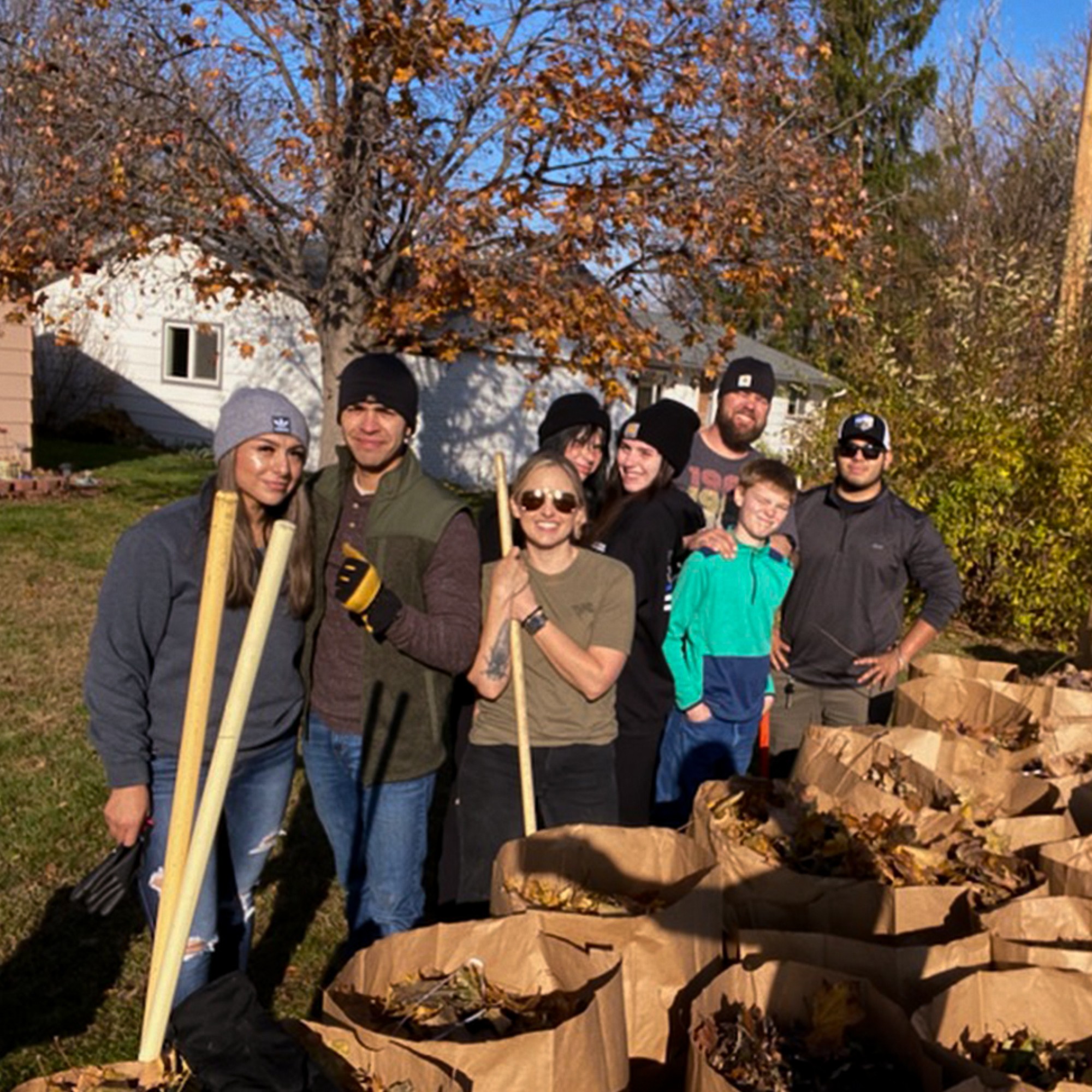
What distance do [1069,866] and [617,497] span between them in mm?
1775

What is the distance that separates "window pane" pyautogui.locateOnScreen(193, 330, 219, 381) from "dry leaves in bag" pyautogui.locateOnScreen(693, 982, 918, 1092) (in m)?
20.2

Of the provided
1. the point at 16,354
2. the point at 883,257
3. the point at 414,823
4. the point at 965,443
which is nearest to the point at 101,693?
the point at 414,823

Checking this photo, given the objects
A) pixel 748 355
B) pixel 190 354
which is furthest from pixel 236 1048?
pixel 190 354

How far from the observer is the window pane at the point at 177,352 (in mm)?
21062

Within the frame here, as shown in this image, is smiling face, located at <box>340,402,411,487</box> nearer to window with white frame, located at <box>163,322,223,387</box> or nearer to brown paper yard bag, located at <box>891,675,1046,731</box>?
brown paper yard bag, located at <box>891,675,1046,731</box>

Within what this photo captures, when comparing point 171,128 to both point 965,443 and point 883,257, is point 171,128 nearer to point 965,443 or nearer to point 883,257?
point 965,443

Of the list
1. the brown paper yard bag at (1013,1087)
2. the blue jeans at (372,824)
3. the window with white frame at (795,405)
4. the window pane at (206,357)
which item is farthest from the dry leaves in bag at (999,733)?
the window pane at (206,357)

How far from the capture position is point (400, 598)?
2906 mm

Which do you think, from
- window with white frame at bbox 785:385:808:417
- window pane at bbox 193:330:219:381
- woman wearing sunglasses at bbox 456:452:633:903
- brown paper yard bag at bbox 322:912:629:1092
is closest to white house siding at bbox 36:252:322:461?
window pane at bbox 193:330:219:381

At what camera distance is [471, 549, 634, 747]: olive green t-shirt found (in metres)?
3.19

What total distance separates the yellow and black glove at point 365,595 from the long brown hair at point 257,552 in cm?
12

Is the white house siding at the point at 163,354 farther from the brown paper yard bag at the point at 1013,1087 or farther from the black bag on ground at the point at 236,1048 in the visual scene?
the brown paper yard bag at the point at 1013,1087

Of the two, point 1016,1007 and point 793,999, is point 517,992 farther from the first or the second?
point 1016,1007

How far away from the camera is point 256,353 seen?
2034 centimetres
